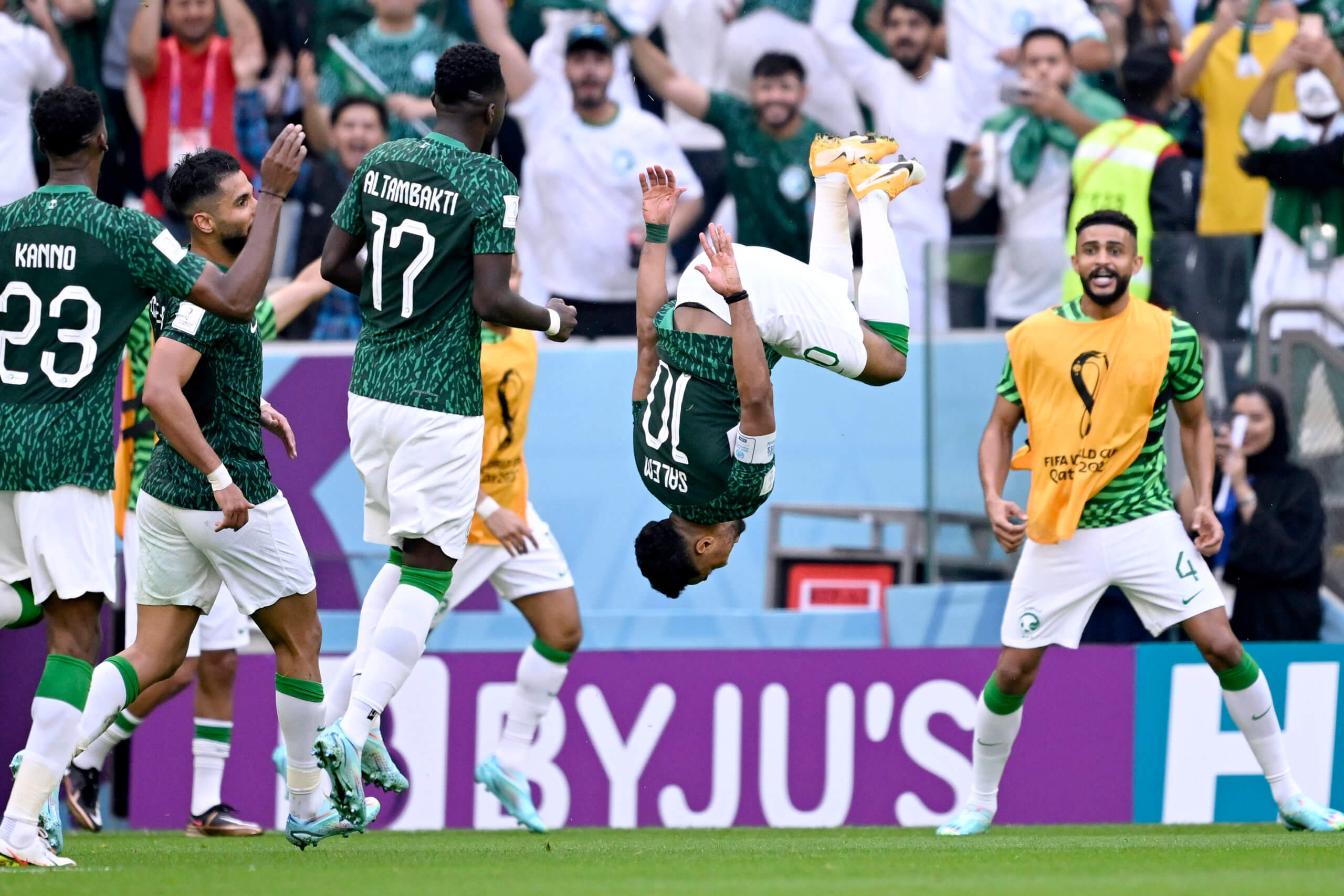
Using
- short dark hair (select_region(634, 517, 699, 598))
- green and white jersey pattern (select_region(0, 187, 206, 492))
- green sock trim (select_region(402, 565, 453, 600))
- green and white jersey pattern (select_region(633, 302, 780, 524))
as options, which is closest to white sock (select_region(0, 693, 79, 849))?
green and white jersey pattern (select_region(0, 187, 206, 492))

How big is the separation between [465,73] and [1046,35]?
5477 millimetres

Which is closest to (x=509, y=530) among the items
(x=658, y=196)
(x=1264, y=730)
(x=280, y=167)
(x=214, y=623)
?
(x=214, y=623)

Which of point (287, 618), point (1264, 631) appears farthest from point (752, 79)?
point (287, 618)

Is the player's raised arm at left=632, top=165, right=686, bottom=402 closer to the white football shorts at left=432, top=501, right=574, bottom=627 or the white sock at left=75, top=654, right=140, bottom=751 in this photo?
the white football shorts at left=432, top=501, right=574, bottom=627

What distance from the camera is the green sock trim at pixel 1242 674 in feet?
24.8

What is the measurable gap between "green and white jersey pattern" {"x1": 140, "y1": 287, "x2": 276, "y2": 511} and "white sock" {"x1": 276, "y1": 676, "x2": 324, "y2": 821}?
2.33 feet

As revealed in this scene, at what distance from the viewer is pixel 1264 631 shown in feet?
→ 30.8

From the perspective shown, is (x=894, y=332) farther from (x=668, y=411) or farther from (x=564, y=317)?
(x=564, y=317)

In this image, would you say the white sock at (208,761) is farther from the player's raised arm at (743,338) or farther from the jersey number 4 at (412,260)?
the player's raised arm at (743,338)

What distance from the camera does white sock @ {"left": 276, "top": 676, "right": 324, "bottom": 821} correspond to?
6.55 m

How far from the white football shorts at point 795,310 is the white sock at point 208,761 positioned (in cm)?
312

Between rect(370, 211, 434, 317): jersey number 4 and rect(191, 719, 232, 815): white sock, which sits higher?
rect(370, 211, 434, 317): jersey number 4

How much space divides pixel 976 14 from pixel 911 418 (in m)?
2.89

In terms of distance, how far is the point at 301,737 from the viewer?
6637mm
